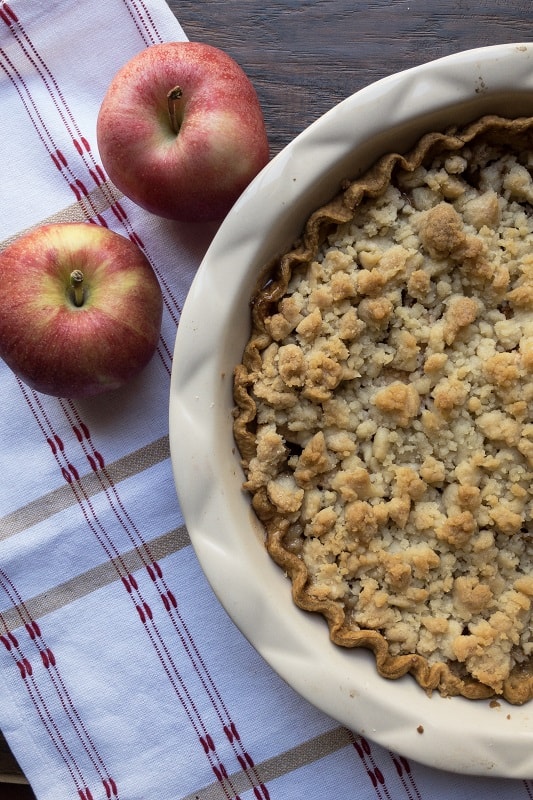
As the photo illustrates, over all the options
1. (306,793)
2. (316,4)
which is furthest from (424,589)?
(316,4)

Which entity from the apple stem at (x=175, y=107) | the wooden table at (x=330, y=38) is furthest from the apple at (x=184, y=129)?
the wooden table at (x=330, y=38)

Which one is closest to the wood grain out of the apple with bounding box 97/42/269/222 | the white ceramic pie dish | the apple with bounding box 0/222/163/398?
the apple with bounding box 97/42/269/222

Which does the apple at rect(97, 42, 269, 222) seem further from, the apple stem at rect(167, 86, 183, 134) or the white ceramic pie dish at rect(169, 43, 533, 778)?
the white ceramic pie dish at rect(169, 43, 533, 778)

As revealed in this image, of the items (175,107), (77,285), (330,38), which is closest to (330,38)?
(330,38)

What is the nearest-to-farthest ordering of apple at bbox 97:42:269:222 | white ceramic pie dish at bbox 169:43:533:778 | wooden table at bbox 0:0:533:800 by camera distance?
white ceramic pie dish at bbox 169:43:533:778, apple at bbox 97:42:269:222, wooden table at bbox 0:0:533:800

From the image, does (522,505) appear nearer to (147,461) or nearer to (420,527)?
(420,527)

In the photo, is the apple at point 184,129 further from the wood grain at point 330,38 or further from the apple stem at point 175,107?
the wood grain at point 330,38

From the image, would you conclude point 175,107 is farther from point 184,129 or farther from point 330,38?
point 330,38
